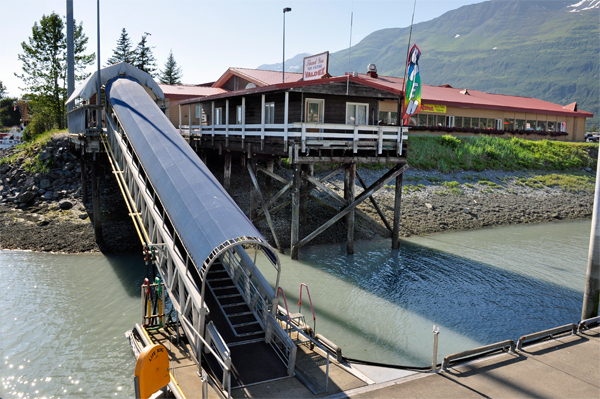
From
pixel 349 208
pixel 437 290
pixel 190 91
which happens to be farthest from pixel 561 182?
pixel 190 91

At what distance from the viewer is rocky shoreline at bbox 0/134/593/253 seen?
21.2 metres

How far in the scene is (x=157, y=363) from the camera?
25.3 ft

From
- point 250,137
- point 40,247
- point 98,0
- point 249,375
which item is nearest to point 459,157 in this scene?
point 250,137

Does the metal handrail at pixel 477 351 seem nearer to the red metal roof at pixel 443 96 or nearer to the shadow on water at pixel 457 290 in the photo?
the shadow on water at pixel 457 290

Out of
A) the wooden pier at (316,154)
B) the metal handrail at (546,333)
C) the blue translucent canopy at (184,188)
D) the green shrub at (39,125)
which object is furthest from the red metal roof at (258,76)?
the metal handrail at (546,333)

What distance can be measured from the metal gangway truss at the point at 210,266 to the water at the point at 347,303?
2236 millimetres

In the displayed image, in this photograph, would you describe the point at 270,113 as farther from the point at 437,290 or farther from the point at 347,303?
the point at 437,290

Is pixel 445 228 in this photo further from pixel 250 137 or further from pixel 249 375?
pixel 249 375

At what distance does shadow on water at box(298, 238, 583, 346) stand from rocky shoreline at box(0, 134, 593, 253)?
2.79 metres

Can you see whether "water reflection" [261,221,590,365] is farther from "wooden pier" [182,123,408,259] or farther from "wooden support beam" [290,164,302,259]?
"wooden pier" [182,123,408,259]

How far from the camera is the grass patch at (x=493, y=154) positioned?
3691cm

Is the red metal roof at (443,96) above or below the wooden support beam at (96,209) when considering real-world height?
above

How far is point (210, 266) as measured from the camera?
11727 millimetres

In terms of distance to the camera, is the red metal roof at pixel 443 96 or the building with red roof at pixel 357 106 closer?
the building with red roof at pixel 357 106
